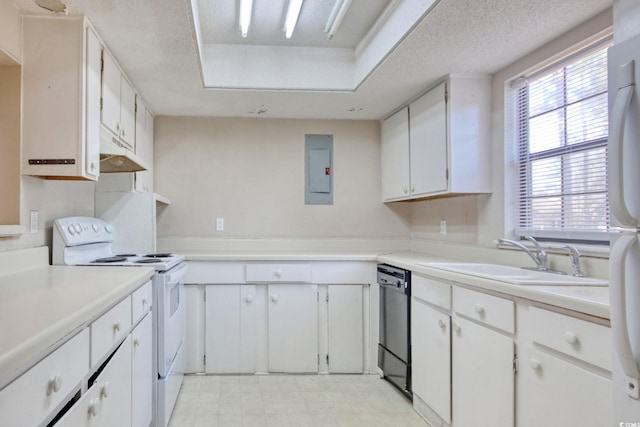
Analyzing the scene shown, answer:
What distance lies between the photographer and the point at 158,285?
2.15 m

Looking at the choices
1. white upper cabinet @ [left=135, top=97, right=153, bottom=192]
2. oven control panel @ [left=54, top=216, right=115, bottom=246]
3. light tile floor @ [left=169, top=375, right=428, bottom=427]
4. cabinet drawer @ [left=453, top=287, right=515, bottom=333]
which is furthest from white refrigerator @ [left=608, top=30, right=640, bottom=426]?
white upper cabinet @ [left=135, top=97, right=153, bottom=192]

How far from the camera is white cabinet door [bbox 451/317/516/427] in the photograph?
156 cm

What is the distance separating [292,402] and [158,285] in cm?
116

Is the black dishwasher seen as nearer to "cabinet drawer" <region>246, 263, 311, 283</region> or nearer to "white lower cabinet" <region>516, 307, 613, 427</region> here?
"cabinet drawer" <region>246, 263, 311, 283</region>

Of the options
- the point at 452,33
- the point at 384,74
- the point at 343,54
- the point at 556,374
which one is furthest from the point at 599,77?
the point at 343,54

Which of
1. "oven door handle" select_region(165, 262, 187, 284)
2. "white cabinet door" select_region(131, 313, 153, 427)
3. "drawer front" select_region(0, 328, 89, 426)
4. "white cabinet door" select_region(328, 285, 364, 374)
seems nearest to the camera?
"drawer front" select_region(0, 328, 89, 426)

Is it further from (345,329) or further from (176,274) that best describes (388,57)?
(345,329)

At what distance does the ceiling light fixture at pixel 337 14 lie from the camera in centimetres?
210

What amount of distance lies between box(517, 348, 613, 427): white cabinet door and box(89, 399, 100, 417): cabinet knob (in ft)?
4.91

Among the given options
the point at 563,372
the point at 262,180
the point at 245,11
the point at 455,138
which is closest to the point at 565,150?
the point at 455,138

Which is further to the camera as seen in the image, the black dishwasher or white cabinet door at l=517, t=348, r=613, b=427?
the black dishwasher

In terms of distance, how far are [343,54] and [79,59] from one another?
1.76m

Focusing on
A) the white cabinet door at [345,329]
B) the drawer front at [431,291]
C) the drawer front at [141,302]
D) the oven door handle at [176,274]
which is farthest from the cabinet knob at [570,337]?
the oven door handle at [176,274]

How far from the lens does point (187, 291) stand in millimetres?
2904
